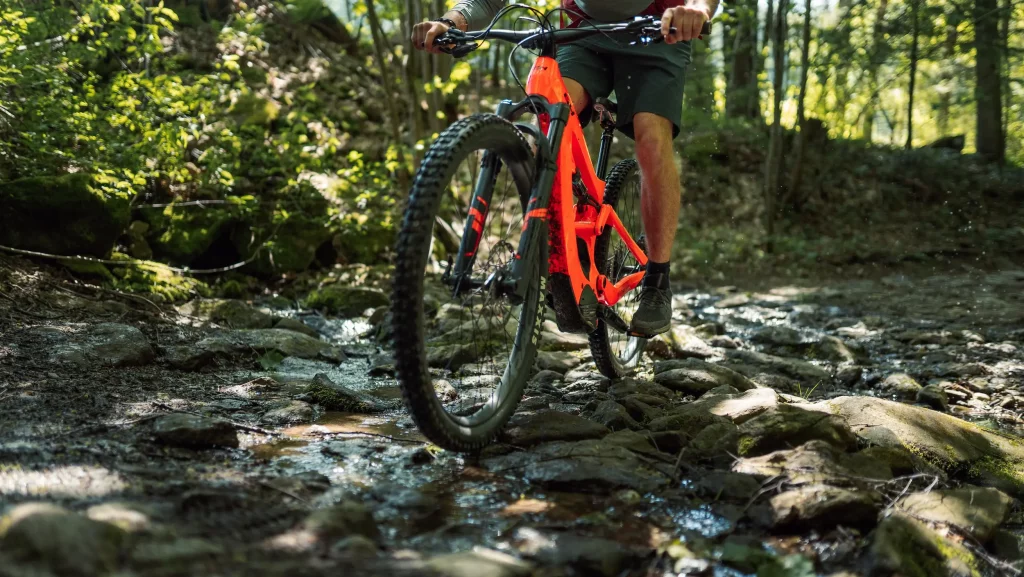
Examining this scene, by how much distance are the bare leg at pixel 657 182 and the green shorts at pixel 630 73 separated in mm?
60

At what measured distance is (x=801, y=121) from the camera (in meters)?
12.1

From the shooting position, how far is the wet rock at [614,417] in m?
2.90

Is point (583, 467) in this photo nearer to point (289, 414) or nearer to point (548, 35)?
point (289, 414)

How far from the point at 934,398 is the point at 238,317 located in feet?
15.4

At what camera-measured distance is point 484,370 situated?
4086mm

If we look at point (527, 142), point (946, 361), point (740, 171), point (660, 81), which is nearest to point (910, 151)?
point (740, 171)

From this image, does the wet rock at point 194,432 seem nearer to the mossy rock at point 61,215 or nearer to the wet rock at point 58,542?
the wet rock at point 58,542

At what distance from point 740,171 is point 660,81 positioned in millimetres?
11046

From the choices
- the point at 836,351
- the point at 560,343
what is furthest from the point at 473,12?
the point at 836,351

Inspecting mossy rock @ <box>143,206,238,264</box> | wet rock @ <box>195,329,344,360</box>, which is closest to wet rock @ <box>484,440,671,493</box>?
wet rock @ <box>195,329,344,360</box>

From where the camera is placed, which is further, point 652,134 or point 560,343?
point 560,343

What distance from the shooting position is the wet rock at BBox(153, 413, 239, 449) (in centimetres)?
234

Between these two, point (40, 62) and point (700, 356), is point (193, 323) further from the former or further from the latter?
point (700, 356)

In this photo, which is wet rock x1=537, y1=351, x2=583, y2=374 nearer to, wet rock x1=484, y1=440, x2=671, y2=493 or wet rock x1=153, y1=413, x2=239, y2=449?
wet rock x1=484, y1=440, x2=671, y2=493
